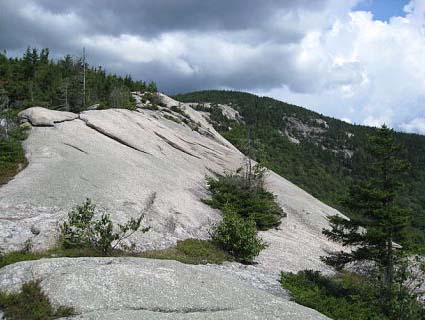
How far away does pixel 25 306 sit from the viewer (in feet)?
40.0

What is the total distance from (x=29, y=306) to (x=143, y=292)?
3.22 metres

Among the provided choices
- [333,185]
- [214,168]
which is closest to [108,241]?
[214,168]

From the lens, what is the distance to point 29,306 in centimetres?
1216

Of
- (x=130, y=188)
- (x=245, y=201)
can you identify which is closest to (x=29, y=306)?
(x=130, y=188)

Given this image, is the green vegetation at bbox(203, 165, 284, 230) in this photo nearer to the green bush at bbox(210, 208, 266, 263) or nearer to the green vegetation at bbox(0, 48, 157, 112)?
the green bush at bbox(210, 208, 266, 263)

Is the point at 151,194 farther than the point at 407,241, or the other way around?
the point at 151,194

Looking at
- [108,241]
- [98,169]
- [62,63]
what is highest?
[62,63]

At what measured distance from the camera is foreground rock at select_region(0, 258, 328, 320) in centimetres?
1246

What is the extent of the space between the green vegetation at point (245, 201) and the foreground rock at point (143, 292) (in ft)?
54.1

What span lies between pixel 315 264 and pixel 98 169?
1580 centimetres

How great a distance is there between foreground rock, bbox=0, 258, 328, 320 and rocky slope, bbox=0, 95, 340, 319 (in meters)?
0.18

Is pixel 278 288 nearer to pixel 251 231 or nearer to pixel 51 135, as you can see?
pixel 251 231

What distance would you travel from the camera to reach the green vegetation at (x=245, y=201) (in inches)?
1300

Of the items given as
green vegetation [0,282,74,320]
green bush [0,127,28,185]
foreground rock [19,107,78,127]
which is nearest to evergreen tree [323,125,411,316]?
green vegetation [0,282,74,320]
